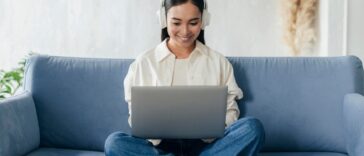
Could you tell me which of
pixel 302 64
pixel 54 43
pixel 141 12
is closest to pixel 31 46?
pixel 54 43

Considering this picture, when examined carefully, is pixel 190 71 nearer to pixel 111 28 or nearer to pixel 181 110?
pixel 181 110

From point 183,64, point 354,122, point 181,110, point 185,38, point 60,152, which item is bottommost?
point 60,152

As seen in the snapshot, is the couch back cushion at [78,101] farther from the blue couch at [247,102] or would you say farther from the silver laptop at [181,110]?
the silver laptop at [181,110]

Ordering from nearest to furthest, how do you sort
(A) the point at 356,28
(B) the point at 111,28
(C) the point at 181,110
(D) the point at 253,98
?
(C) the point at 181,110 → (D) the point at 253,98 → (A) the point at 356,28 → (B) the point at 111,28

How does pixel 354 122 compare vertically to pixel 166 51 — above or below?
below

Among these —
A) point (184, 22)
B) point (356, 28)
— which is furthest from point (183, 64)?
point (356, 28)

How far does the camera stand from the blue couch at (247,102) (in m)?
1.77

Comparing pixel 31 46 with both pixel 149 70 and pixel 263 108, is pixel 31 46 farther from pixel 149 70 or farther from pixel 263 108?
pixel 263 108

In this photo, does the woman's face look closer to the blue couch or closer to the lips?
the lips

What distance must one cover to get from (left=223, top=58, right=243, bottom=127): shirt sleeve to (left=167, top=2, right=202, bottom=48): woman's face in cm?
18

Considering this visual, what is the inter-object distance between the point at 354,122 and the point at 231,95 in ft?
Answer: 1.48

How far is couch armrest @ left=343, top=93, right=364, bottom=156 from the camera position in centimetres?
153

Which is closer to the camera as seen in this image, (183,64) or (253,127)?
(253,127)

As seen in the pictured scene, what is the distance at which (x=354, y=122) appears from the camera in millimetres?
1593
